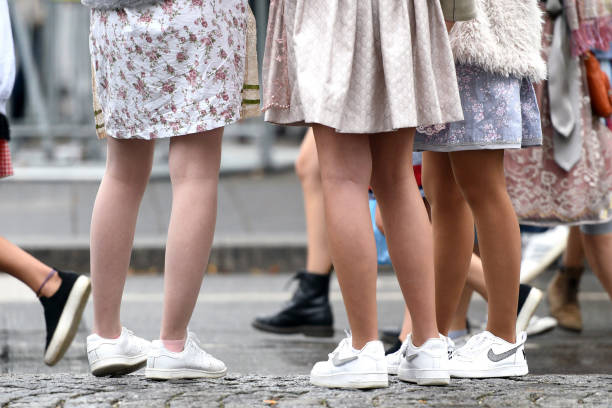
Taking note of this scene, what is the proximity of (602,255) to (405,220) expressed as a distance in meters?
1.62

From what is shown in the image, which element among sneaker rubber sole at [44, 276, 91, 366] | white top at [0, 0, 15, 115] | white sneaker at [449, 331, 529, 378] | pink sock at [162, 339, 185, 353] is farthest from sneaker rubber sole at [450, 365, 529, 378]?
white top at [0, 0, 15, 115]

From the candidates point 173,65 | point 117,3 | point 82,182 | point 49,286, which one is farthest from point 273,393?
point 82,182

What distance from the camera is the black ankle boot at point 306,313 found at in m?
5.07

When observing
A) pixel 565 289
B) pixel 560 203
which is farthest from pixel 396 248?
pixel 565 289

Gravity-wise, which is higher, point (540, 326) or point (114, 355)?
point (114, 355)

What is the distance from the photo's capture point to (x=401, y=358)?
3.39 m

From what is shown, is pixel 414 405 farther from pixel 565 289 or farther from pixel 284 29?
pixel 565 289

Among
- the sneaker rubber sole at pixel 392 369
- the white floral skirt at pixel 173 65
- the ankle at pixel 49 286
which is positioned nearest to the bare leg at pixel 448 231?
the sneaker rubber sole at pixel 392 369

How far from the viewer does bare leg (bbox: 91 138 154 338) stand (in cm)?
332

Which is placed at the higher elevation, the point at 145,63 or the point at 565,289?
the point at 145,63

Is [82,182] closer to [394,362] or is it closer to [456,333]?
[456,333]

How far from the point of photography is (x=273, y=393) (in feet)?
10.0

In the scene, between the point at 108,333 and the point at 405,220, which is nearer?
the point at 405,220

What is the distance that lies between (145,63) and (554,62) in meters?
1.70
